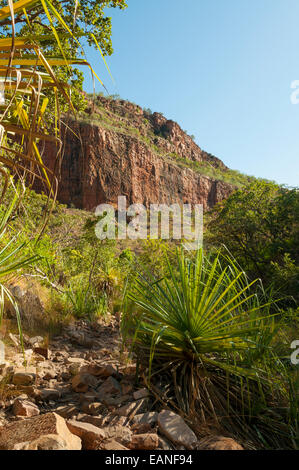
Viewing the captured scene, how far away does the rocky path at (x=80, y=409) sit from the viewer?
1257 millimetres

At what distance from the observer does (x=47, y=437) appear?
1.11m

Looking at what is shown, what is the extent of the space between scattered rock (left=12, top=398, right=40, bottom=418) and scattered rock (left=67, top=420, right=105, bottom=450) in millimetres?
387

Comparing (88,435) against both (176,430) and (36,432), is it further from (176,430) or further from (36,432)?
(176,430)

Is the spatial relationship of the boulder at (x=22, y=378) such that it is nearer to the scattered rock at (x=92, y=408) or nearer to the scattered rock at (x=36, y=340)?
the scattered rock at (x=92, y=408)

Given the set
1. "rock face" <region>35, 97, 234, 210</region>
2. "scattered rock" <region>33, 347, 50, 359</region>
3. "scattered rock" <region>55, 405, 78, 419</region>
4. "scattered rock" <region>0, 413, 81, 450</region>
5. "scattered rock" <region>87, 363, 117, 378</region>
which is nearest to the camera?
"scattered rock" <region>0, 413, 81, 450</region>

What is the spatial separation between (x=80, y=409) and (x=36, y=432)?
558 millimetres

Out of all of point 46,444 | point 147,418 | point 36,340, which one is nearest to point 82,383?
point 147,418

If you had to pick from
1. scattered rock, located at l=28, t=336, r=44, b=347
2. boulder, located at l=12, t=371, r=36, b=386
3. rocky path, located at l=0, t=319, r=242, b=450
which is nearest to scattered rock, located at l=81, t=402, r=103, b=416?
rocky path, located at l=0, t=319, r=242, b=450

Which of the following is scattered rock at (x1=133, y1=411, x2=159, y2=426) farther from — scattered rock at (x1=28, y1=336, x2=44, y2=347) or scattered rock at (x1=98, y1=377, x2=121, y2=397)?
scattered rock at (x1=28, y1=336, x2=44, y2=347)

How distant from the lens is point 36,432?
48.4 inches

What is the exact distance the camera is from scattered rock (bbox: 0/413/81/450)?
1.19 m
